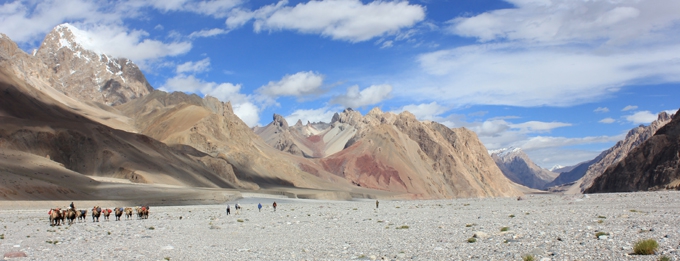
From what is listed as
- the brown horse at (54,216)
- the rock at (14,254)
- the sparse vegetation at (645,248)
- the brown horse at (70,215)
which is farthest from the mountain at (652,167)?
the rock at (14,254)

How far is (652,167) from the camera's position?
370ft

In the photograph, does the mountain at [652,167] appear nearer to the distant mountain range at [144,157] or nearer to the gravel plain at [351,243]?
the distant mountain range at [144,157]

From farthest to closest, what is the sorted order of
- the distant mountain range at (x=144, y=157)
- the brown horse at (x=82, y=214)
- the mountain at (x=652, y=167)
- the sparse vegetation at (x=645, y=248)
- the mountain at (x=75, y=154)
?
the mountain at (x=652, y=167) < the distant mountain range at (x=144, y=157) < the mountain at (x=75, y=154) < the brown horse at (x=82, y=214) < the sparse vegetation at (x=645, y=248)

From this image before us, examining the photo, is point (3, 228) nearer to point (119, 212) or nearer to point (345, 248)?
point (119, 212)

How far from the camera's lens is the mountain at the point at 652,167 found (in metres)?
105

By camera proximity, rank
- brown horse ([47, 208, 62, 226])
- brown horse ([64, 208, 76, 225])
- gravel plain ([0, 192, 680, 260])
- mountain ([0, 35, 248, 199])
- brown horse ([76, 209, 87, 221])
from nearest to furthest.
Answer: gravel plain ([0, 192, 680, 260]) < brown horse ([47, 208, 62, 226]) < brown horse ([64, 208, 76, 225]) < brown horse ([76, 209, 87, 221]) < mountain ([0, 35, 248, 199])

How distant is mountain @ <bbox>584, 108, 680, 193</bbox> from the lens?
10488cm

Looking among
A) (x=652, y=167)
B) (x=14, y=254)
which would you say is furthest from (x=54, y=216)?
(x=652, y=167)

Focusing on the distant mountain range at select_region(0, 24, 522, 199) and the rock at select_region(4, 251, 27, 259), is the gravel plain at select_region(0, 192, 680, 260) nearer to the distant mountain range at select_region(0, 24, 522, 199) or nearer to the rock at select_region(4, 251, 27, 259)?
the rock at select_region(4, 251, 27, 259)

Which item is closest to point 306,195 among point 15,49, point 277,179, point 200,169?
point 200,169

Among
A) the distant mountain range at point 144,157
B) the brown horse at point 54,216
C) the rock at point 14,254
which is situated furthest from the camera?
the distant mountain range at point 144,157

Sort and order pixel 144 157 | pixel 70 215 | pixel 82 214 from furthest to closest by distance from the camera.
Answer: pixel 144 157, pixel 82 214, pixel 70 215

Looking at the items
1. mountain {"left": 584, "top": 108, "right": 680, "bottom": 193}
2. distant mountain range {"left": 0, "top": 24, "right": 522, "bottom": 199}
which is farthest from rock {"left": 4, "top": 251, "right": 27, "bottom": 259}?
mountain {"left": 584, "top": 108, "right": 680, "bottom": 193}

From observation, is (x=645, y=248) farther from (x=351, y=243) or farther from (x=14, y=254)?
(x=14, y=254)
